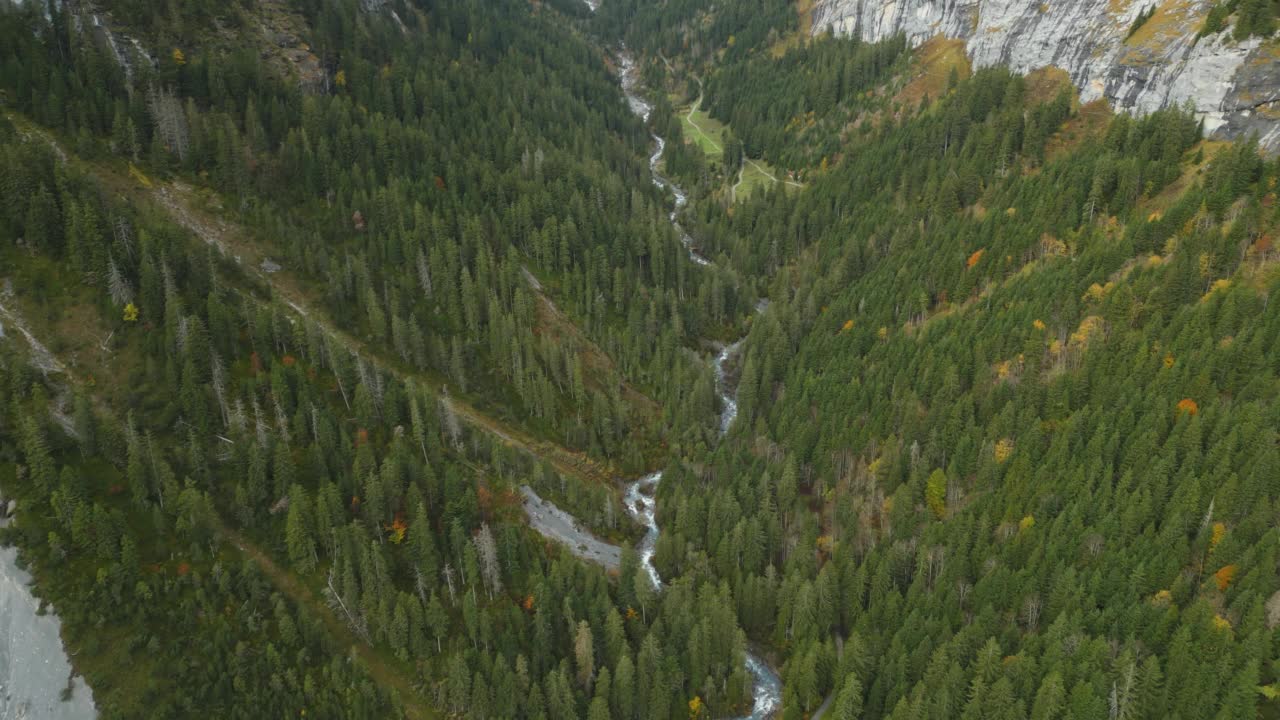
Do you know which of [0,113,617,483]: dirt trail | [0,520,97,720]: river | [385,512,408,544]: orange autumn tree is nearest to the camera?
[0,520,97,720]: river

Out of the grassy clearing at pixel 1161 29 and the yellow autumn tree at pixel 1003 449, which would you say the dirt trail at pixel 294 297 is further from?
the grassy clearing at pixel 1161 29

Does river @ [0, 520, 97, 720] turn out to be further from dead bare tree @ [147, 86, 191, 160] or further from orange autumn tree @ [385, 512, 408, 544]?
dead bare tree @ [147, 86, 191, 160]

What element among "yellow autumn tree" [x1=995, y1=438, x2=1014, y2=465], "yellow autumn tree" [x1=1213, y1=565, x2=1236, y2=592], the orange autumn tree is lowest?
the orange autumn tree

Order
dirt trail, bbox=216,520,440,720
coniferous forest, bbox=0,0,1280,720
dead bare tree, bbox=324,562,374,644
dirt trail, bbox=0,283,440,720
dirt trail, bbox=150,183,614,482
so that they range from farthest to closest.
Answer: dirt trail, bbox=150,183,614,482 → dead bare tree, bbox=324,562,374,644 → dirt trail, bbox=0,283,440,720 → dirt trail, bbox=216,520,440,720 → coniferous forest, bbox=0,0,1280,720

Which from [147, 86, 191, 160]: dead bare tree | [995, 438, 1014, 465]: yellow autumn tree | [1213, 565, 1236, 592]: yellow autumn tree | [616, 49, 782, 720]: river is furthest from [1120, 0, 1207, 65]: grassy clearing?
[147, 86, 191, 160]: dead bare tree

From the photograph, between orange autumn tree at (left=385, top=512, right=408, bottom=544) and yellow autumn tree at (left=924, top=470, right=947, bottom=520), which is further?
yellow autumn tree at (left=924, top=470, right=947, bottom=520)

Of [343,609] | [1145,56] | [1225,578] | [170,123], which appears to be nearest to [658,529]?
[343,609]

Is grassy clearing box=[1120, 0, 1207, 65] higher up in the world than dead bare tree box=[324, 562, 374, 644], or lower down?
higher up
